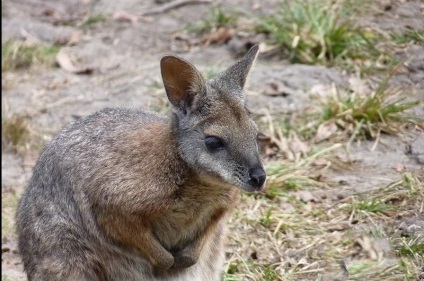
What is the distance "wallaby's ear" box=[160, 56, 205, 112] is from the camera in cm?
519

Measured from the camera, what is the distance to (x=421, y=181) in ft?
17.9

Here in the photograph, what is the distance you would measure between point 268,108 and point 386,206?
239 cm

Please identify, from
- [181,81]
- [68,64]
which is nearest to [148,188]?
[181,81]

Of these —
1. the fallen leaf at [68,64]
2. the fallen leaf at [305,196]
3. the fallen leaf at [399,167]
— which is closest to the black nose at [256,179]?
the fallen leaf at [399,167]

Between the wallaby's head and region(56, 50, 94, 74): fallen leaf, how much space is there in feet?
15.7

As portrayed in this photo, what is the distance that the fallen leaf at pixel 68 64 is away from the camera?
9992 mm

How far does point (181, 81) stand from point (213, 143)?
437 millimetres

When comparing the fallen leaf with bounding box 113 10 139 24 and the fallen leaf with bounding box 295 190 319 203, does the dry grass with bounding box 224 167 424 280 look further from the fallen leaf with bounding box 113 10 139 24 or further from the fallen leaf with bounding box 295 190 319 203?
the fallen leaf with bounding box 113 10 139 24

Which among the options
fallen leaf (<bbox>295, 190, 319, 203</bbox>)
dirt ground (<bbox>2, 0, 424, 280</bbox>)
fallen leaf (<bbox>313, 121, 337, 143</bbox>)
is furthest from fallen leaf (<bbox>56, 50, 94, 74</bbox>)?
fallen leaf (<bbox>295, 190, 319, 203</bbox>)

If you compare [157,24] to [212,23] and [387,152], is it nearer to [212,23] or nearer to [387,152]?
[212,23]

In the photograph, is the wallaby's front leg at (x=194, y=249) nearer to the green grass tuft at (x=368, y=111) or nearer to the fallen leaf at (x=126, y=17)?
the green grass tuft at (x=368, y=111)

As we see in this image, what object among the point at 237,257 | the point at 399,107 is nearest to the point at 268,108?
the point at 399,107

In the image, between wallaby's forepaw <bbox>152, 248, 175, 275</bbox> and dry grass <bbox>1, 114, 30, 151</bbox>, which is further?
dry grass <bbox>1, 114, 30, 151</bbox>

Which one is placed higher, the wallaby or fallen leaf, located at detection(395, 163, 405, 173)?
the wallaby
